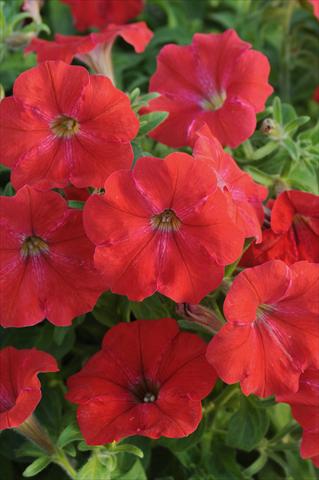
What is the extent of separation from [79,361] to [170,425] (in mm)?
325

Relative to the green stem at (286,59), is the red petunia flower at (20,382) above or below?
below

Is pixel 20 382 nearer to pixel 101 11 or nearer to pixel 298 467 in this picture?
pixel 298 467

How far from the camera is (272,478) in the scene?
46.9 inches

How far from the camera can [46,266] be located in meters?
0.96

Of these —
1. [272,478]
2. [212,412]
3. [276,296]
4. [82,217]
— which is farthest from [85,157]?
[272,478]

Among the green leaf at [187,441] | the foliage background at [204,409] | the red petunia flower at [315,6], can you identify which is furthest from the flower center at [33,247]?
the red petunia flower at [315,6]

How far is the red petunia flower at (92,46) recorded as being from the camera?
1.10 meters

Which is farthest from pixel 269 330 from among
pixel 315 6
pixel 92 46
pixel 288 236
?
pixel 315 6

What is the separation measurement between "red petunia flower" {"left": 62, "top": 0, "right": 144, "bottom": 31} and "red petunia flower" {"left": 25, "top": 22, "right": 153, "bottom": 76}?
0.26 metres

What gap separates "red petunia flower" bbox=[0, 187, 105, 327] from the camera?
926mm

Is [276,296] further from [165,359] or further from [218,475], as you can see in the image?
[218,475]

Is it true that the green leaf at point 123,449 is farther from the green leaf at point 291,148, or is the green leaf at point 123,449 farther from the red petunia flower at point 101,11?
the red petunia flower at point 101,11

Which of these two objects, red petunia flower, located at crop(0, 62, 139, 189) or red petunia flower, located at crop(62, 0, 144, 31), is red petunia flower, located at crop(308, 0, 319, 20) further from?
red petunia flower, located at crop(0, 62, 139, 189)

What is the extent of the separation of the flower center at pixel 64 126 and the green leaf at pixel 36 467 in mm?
436
